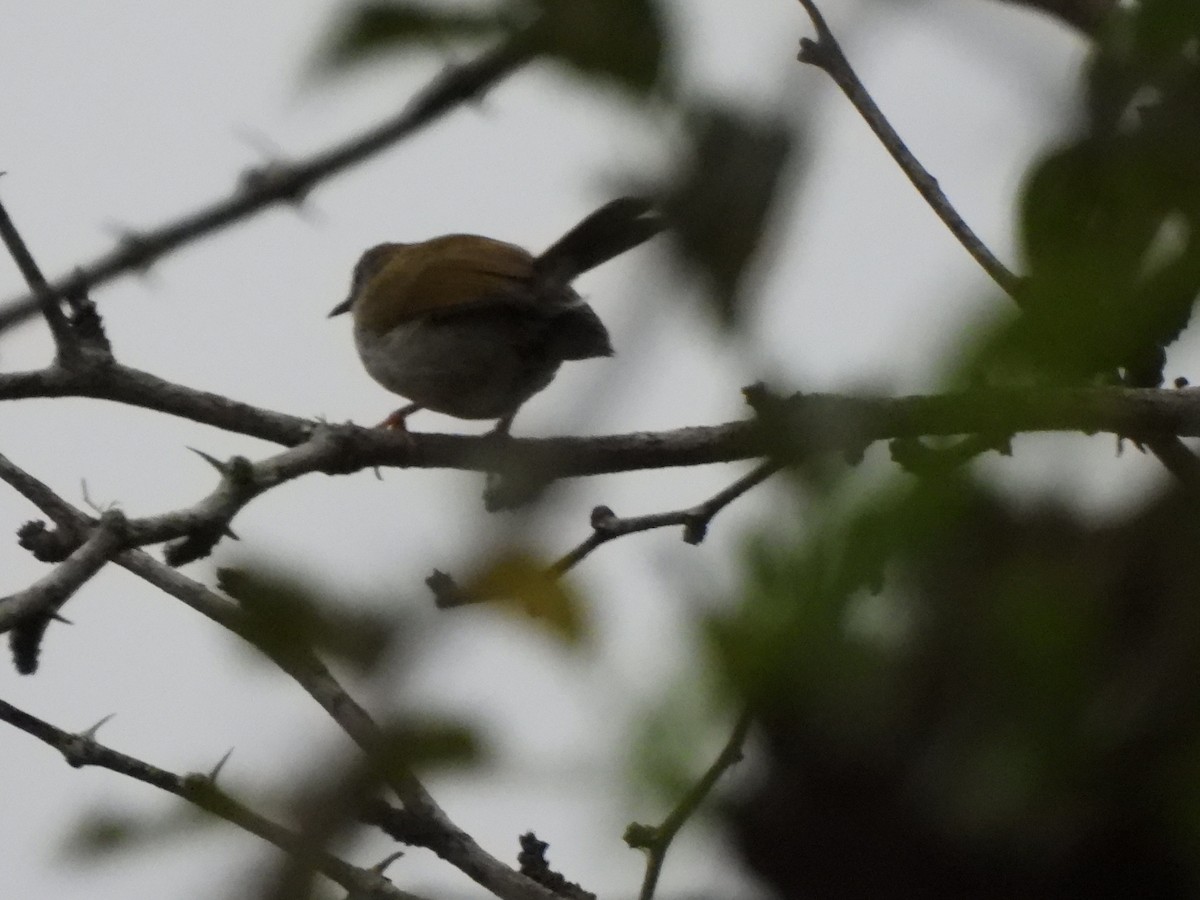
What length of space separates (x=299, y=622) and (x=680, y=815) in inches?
14.9

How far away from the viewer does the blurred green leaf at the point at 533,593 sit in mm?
848

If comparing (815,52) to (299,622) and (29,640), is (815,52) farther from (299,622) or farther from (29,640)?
(29,640)

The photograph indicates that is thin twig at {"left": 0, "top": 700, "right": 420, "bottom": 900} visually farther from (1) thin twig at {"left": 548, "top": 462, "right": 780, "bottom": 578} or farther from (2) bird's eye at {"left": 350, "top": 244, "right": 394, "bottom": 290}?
(2) bird's eye at {"left": 350, "top": 244, "right": 394, "bottom": 290}

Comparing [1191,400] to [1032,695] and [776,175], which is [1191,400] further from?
[776,175]

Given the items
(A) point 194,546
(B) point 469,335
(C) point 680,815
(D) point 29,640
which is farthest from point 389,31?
(B) point 469,335

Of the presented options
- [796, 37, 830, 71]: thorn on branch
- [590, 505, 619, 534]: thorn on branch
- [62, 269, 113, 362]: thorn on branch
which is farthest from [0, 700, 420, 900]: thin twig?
[62, 269, 113, 362]: thorn on branch

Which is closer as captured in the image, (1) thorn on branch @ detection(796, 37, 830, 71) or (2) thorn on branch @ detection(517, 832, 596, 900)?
(1) thorn on branch @ detection(796, 37, 830, 71)

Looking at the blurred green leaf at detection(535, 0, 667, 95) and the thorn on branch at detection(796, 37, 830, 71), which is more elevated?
the thorn on branch at detection(796, 37, 830, 71)

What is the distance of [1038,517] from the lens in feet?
3.08

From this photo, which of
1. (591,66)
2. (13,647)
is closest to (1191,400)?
(13,647)

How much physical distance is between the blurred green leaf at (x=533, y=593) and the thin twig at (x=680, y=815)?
135 millimetres

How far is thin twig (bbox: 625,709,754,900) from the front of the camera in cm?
101

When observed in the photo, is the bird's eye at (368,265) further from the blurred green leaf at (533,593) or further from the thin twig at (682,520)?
the blurred green leaf at (533,593)

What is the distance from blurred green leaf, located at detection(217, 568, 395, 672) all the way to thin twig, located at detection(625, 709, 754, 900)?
0.29m
